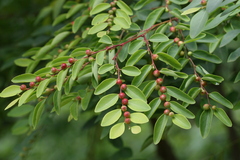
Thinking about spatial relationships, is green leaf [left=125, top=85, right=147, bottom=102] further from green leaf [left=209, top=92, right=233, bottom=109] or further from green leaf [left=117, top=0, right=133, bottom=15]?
green leaf [left=117, top=0, right=133, bottom=15]

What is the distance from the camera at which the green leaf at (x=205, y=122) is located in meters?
0.94

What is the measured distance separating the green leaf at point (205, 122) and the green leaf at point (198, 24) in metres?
0.22

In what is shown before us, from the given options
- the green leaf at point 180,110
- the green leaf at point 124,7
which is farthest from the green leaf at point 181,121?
the green leaf at point 124,7

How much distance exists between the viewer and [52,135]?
2230mm

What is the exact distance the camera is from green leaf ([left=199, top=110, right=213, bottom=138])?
936 millimetres

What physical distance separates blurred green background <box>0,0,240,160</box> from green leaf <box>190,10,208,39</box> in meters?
0.85

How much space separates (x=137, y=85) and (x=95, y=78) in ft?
0.39

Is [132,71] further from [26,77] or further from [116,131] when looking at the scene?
[26,77]

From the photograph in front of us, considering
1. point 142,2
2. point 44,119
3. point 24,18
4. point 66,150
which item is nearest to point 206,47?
point 142,2

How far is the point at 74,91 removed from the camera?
1.16m

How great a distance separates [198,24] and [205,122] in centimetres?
27

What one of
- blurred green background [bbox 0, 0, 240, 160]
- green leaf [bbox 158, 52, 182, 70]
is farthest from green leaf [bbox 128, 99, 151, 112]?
blurred green background [bbox 0, 0, 240, 160]

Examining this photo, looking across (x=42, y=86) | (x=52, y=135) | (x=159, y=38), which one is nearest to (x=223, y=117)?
(x=159, y=38)

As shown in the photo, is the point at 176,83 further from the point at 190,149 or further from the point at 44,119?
the point at 190,149
